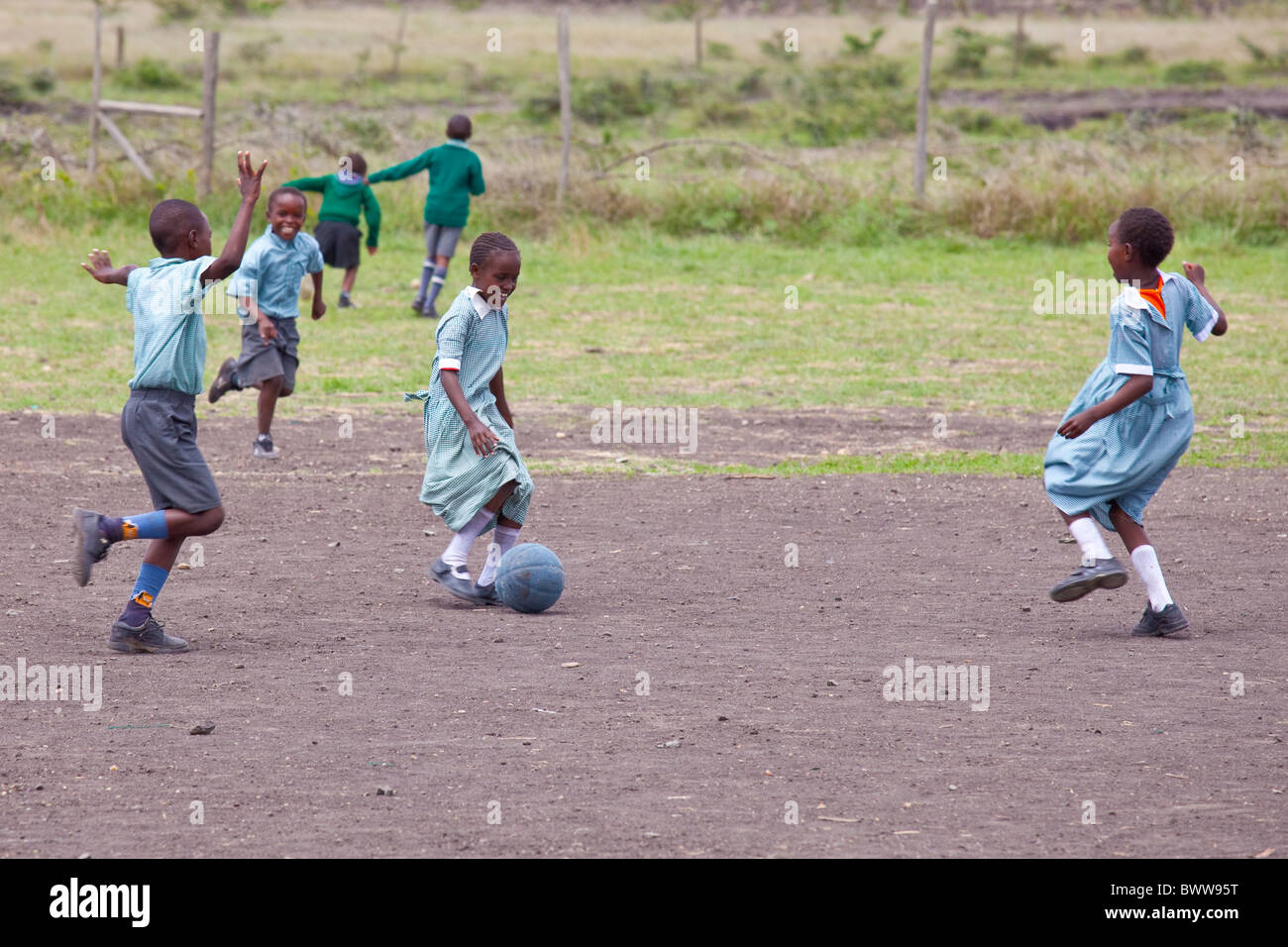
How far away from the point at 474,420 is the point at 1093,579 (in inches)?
101

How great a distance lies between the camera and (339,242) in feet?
50.5

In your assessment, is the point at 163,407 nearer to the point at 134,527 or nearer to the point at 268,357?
the point at 134,527

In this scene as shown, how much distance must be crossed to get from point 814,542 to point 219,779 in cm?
419

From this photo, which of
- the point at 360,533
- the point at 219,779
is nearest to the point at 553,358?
the point at 360,533

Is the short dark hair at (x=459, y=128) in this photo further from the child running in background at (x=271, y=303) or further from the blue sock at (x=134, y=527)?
the blue sock at (x=134, y=527)

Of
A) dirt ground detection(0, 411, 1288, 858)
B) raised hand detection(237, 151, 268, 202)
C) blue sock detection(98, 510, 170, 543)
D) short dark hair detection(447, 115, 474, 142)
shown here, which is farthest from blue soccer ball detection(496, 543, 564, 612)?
short dark hair detection(447, 115, 474, 142)

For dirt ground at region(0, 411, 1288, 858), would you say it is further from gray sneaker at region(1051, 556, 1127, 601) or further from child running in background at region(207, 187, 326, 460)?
child running in background at region(207, 187, 326, 460)

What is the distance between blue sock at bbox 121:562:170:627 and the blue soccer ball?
4.76ft

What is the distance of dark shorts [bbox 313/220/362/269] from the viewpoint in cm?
1537

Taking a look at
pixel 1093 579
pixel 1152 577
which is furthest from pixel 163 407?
pixel 1152 577

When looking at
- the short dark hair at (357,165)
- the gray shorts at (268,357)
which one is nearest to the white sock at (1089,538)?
the gray shorts at (268,357)
